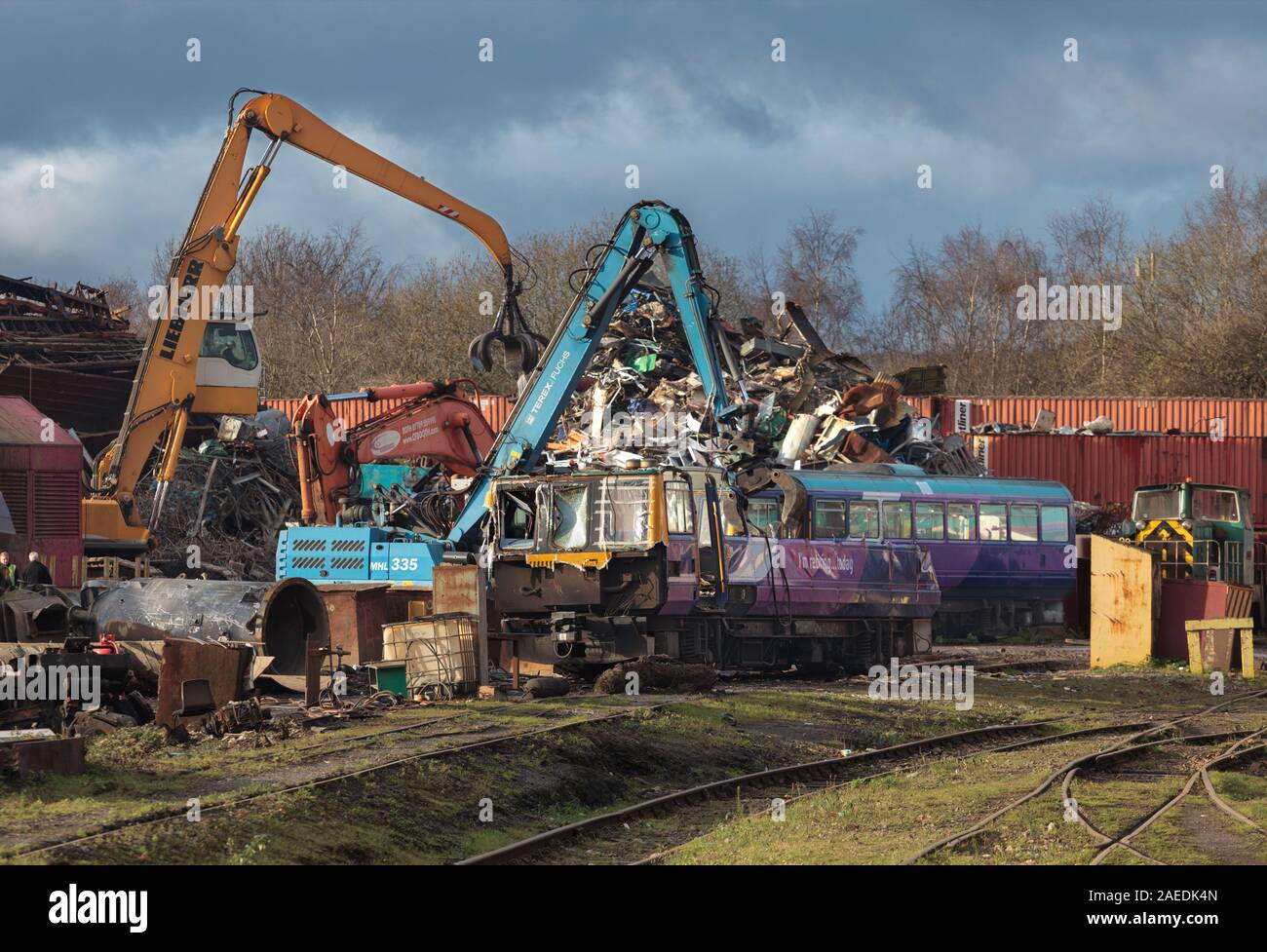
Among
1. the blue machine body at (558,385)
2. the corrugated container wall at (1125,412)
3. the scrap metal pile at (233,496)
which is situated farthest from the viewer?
the corrugated container wall at (1125,412)

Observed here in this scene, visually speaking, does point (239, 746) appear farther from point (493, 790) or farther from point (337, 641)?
point (337, 641)

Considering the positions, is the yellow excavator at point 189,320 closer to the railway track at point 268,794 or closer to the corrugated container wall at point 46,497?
the corrugated container wall at point 46,497

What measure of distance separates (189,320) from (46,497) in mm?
4204

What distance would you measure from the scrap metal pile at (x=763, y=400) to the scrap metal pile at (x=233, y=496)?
6.53 meters

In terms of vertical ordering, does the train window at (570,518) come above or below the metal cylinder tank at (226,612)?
above

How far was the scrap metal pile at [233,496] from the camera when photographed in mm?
34750

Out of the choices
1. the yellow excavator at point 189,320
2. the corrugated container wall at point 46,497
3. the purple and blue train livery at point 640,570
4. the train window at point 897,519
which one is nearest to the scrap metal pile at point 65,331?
the yellow excavator at point 189,320

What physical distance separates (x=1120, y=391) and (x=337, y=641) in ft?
149

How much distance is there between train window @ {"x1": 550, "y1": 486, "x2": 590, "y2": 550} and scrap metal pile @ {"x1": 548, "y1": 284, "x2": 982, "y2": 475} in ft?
24.7

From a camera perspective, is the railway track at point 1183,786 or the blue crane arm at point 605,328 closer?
the railway track at point 1183,786

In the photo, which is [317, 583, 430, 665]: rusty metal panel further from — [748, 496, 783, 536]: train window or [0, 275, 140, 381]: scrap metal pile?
[0, 275, 140, 381]: scrap metal pile

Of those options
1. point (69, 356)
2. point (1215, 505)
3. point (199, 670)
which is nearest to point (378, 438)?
point (199, 670)

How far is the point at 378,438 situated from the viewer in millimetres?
25484
